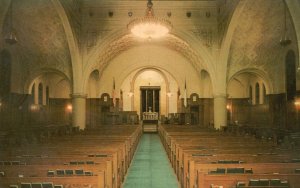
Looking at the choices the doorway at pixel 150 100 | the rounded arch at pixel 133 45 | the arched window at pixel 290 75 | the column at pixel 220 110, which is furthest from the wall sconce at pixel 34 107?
the arched window at pixel 290 75

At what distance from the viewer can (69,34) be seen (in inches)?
657

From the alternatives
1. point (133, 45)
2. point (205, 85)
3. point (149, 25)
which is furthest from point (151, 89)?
point (149, 25)

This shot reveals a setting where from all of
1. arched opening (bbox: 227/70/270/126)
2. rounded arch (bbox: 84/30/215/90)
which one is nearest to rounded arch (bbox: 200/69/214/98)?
rounded arch (bbox: 84/30/215/90)

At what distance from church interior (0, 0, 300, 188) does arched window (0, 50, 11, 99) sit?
0.21 ft

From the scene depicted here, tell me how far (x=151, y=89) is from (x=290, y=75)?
13.8 meters

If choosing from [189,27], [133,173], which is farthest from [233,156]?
[189,27]

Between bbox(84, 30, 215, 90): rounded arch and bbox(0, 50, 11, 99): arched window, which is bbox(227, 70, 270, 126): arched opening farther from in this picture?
bbox(0, 50, 11, 99): arched window

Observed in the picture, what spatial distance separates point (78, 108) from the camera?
18562 millimetres

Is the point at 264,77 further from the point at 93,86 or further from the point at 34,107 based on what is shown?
the point at 34,107

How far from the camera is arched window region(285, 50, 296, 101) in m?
18.5

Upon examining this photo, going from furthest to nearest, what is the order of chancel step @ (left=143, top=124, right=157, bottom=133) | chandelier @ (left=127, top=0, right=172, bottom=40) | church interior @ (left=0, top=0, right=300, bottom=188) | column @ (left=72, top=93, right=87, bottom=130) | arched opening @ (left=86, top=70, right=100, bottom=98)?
chancel step @ (left=143, top=124, right=157, bottom=133) → arched opening @ (left=86, top=70, right=100, bottom=98) → column @ (left=72, top=93, right=87, bottom=130) → chandelier @ (left=127, top=0, right=172, bottom=40) → church interior @ (left=0, top=0, right=300, bottom=188)

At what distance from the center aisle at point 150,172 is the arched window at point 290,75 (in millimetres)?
9864

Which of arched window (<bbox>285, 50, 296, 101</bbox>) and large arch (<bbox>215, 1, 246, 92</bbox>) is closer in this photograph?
large arch (<bbox>215, 1, 246, 92</bbox>)

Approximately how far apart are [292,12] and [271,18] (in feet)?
21.2
